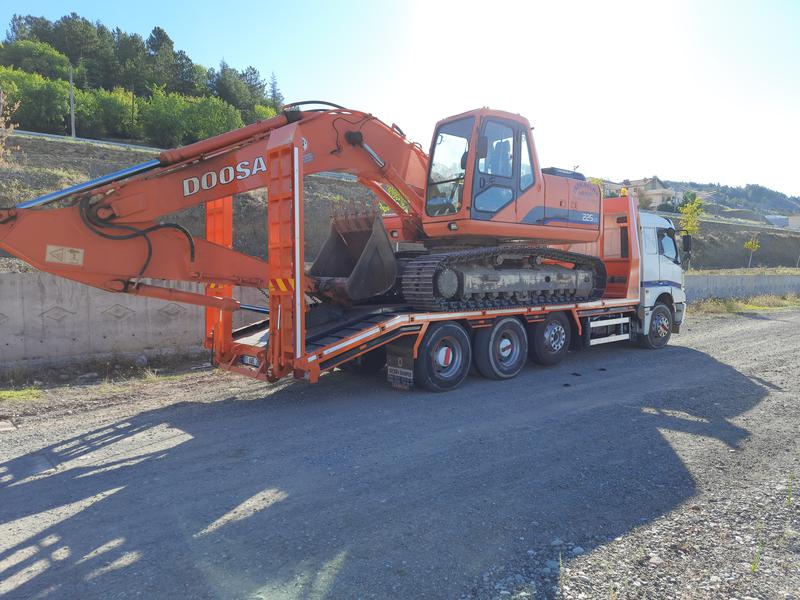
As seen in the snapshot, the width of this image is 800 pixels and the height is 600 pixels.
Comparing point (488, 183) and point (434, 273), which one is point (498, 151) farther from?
point (434, 273)

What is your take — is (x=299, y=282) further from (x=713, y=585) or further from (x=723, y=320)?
(x=723, y=320)

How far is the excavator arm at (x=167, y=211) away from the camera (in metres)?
6.23

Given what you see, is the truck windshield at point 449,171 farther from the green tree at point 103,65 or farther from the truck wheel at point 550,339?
the green tree at point 103,65

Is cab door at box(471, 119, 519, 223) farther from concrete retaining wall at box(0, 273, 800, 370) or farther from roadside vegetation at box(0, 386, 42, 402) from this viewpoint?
roadside vegetation at box(0, 386, 42, 402)

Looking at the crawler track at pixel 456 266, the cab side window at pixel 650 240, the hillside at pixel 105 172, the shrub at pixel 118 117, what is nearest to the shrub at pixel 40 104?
the shrub at pixel 118 117

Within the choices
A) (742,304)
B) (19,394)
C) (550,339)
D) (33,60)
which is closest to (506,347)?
(550,339)

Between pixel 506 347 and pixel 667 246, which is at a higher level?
pixel 667 246

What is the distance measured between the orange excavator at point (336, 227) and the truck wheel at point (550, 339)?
392 mm

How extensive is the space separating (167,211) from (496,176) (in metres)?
4.67

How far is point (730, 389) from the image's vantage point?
806 cm

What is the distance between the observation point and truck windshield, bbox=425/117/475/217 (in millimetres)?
8555

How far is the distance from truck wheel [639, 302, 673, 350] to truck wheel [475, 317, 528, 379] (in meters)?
3.87

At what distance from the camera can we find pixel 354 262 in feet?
29.5

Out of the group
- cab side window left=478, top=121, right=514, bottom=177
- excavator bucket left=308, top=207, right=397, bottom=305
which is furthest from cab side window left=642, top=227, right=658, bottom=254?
excavator bucket left=308, top=207, right=397, bottom=305
